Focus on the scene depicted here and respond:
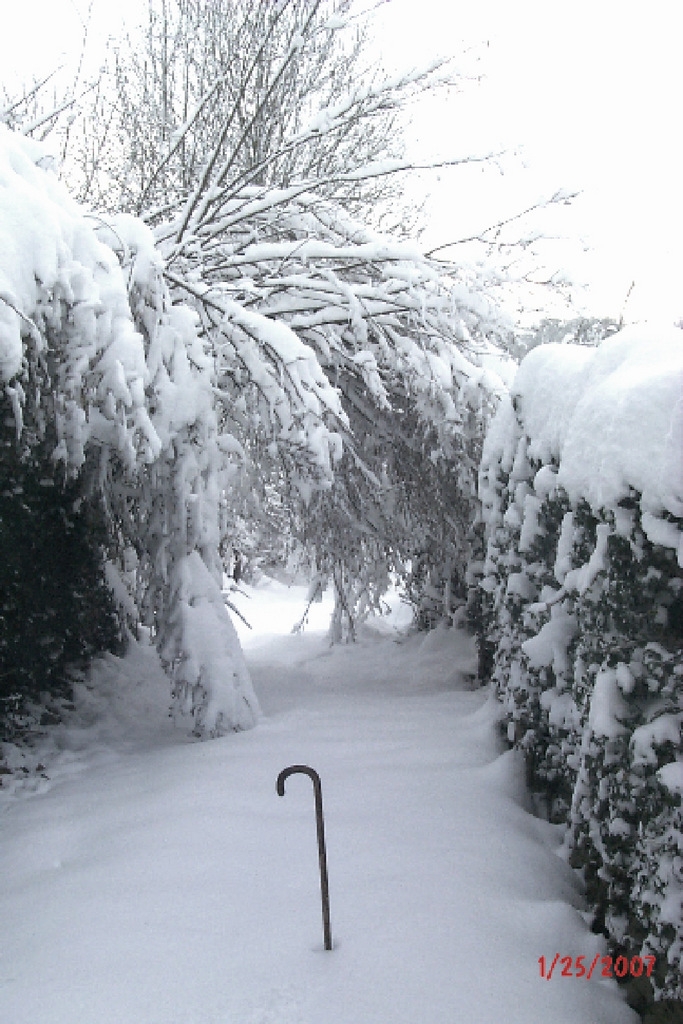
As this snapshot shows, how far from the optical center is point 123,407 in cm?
369

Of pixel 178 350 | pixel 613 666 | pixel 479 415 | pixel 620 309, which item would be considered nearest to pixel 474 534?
pixel 479 415

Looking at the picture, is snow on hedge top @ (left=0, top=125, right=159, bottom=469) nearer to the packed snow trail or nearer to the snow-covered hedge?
the packed snow trail

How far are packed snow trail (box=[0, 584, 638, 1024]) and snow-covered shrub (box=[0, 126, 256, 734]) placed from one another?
649 mm

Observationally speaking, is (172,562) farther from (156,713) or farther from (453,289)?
(453,289)

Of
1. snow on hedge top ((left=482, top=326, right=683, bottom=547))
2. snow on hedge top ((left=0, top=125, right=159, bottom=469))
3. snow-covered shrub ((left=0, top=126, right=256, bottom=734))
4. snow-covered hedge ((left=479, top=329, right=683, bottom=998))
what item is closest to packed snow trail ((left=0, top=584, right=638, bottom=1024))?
snow-covered hedge ((left=479, top=329, right=683, bottom=998))

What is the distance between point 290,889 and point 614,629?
1.25 metres

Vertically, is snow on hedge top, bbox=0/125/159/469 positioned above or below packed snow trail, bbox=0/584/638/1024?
above

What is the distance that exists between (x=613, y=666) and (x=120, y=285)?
264cm
